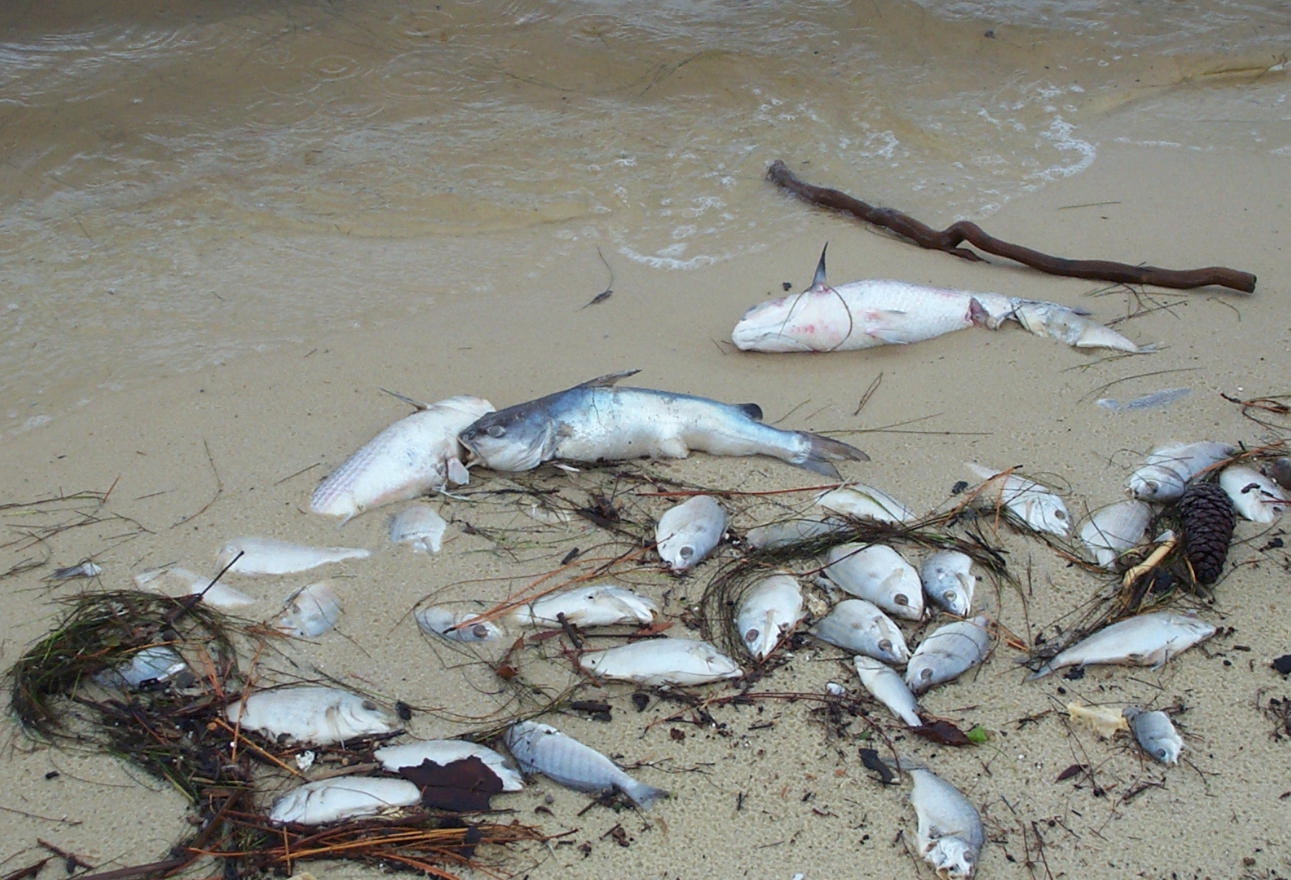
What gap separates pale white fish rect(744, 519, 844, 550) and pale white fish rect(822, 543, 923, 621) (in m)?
0.11

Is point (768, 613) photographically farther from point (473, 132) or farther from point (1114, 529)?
point (473, 132)

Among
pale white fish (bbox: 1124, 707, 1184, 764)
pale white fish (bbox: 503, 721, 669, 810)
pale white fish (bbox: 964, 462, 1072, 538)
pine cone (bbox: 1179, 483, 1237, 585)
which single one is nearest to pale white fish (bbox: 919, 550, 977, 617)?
pale white fish (bbox: 964, 462, 1072, 538)

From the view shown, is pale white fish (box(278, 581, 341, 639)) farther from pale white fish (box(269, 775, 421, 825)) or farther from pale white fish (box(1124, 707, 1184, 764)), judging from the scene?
pale white fish (box(1124, 707, 1184, 764))

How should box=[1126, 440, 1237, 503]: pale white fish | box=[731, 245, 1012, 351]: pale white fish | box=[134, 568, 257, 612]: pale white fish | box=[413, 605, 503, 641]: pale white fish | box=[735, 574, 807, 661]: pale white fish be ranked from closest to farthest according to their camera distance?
box=[735, 574, 807, 661]: pale white fish → box=[413, 605, 503, 641]: pale white fish → box=[134, 568, 257, 612]: pale white fish → box=[1126, 440, 1237, 503]: pale white fish → box=[731, 245, 1012, 351]: pale white fish

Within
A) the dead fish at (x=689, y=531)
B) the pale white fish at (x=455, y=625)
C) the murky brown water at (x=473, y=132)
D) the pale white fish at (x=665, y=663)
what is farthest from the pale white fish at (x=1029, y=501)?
the murky brown water at (x=473, y=132)

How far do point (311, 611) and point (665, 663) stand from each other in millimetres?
1111

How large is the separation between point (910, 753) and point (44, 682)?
93.0 inches

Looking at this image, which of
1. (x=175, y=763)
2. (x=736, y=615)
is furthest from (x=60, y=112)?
A: (x=736, y=615)

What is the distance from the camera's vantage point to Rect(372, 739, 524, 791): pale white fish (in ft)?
8.28

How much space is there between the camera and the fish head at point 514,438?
3.58 m

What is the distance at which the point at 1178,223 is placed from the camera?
17.2ft

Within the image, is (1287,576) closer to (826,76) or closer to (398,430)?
(398,430)

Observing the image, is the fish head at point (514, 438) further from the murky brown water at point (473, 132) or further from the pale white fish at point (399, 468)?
the murky brown water at point (473, 132)

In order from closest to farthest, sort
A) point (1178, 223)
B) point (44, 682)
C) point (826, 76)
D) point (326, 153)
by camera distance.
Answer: point (44, 682), point (1178, 223), point (326, 153), point (826, 76)
